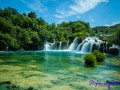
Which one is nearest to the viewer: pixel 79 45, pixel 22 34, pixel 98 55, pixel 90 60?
pixel 90 60

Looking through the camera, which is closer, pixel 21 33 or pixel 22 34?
pixel 22 34

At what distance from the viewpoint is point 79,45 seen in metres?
50.5

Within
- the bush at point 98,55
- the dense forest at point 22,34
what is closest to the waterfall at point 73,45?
the dense forest at point 22,34

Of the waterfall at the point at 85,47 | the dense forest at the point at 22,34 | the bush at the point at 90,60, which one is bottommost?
the bush at the point at 90,60

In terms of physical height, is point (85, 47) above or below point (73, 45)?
below

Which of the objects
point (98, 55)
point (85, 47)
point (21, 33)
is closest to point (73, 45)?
point (85, 47)

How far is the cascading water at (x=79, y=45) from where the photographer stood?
46.3 meters

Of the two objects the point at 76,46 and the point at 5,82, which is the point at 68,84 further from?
the point at 76,46

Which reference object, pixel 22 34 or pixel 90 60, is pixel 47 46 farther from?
pixel 90 60

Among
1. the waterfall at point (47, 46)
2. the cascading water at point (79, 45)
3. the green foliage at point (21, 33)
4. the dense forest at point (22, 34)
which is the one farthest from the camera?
the waterfall at point (47, 46)

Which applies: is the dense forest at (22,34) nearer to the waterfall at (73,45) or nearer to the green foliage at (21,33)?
the green foliage at (21,33)

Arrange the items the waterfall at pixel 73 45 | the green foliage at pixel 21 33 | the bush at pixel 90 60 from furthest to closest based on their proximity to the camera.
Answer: the waterfall at pixel 73 45 → the green foliage at pixel 21 33 → the bush at pixel 90 60

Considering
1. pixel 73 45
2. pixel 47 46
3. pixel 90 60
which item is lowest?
pixel 90 60

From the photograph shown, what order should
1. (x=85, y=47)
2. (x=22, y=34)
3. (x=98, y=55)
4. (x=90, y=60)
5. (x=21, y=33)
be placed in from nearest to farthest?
(x=90, y=60) < (x=98, y=55) < (x=85, y=47) < (x=22, y=34) < (x=21, y=33)
